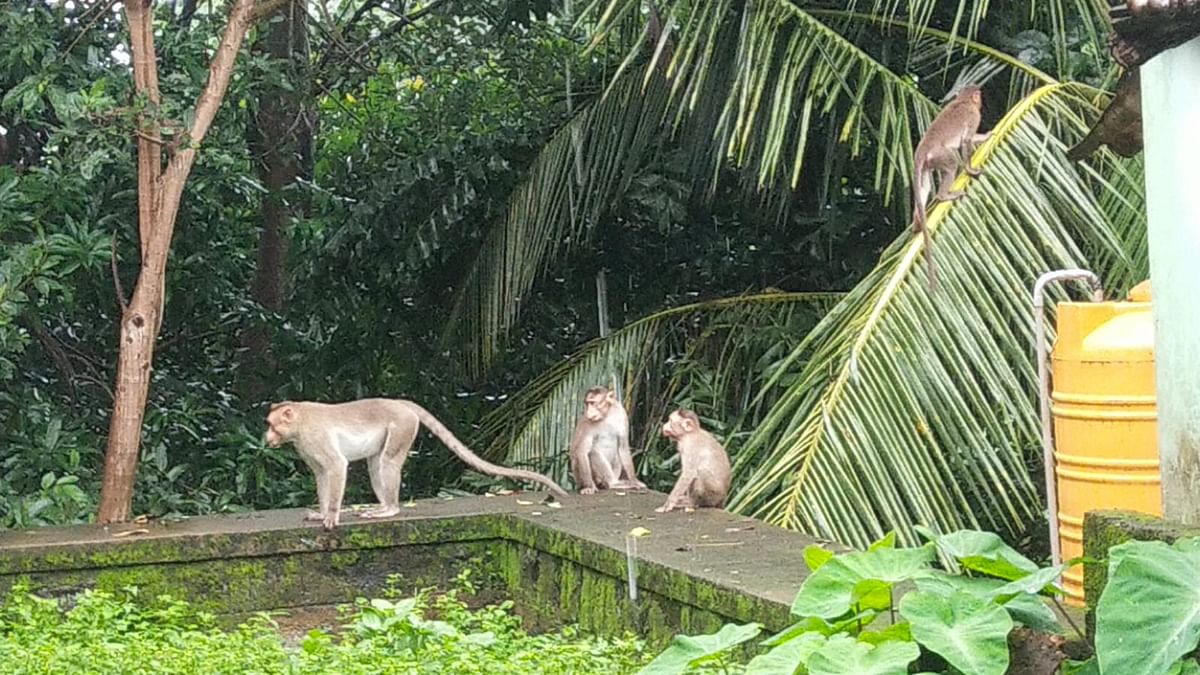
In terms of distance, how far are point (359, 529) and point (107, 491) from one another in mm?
1032

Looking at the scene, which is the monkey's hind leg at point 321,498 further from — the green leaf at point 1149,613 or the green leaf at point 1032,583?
the green leaf at point 1149,613

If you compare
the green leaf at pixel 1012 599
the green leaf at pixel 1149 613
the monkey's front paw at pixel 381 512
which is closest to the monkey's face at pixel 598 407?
the monkey's front paw at pixel 381 512

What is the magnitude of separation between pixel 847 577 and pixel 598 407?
170 inches

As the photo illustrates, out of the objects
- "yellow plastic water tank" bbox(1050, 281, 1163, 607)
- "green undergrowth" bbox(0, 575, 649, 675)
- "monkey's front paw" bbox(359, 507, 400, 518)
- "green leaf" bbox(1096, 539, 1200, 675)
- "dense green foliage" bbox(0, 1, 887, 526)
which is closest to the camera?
"green leaf" bbox(1096, 539, 1200, 675)

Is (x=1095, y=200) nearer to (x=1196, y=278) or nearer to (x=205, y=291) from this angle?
(x=1196, y=278)

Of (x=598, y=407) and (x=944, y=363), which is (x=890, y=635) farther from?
(x=598, y=407)

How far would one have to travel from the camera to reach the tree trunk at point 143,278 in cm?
676

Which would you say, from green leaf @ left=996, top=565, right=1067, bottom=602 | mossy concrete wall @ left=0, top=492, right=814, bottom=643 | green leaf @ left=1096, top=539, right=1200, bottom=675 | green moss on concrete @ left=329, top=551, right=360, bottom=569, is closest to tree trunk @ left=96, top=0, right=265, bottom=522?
mossy concrete wall @ left=0, top=492, right=814, bottom=643

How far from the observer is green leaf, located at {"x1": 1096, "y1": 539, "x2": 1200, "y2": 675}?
9.55 feet

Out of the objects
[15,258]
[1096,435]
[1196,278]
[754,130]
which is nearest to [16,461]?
A: [15,258]

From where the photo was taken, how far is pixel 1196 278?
10.8 feet

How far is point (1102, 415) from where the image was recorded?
3.90m

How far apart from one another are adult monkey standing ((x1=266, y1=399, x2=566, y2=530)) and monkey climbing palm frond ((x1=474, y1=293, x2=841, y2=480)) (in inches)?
38.8

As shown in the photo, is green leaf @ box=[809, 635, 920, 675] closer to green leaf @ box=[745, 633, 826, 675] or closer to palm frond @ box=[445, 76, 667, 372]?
green leaf @ box=[745, 633, 826, 675]
